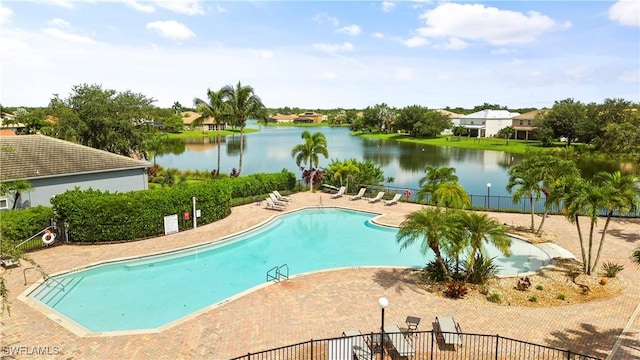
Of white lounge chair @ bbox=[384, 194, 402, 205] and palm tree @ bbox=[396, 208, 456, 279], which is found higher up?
palm tree @ bbox=[396, 208, 456, 279]

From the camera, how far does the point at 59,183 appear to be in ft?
79.6

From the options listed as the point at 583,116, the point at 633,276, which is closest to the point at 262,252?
the point at 633,276

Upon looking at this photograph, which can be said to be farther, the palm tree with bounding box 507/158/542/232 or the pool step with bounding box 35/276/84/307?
the palm tree with bounding box 507/158/542/232

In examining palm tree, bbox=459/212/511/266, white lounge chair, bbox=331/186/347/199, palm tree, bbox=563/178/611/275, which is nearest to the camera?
palm tree, bbox=459/212/511/266

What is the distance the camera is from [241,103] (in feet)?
126

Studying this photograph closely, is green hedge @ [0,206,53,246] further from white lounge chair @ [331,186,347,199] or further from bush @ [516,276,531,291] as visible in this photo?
bush @ [516,276,531,291]

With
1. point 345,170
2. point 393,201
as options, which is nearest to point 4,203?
point 345,170

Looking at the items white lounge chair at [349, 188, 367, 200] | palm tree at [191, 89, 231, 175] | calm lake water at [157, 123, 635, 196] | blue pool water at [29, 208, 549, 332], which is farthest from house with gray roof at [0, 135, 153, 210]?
calm lake water at [157, 123, 635, 196]

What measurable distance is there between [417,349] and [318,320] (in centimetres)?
310

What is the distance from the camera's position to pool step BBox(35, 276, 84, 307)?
1450 cm

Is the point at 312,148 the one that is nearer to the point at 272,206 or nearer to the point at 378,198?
the point at 378,198

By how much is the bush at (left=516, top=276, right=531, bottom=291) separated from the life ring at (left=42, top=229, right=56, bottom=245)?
20.1 m

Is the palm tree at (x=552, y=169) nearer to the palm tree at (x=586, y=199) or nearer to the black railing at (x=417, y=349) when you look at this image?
the palm tree at (x=586, y=199)

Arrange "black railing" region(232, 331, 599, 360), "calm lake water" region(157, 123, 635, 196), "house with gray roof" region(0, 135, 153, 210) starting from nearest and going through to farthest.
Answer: "black railing" region(232, 331, 599, 360) < "house with gray roof" region(0, 135, 153, 210) < "calm lake water" region(157, 123, 635, 196)
